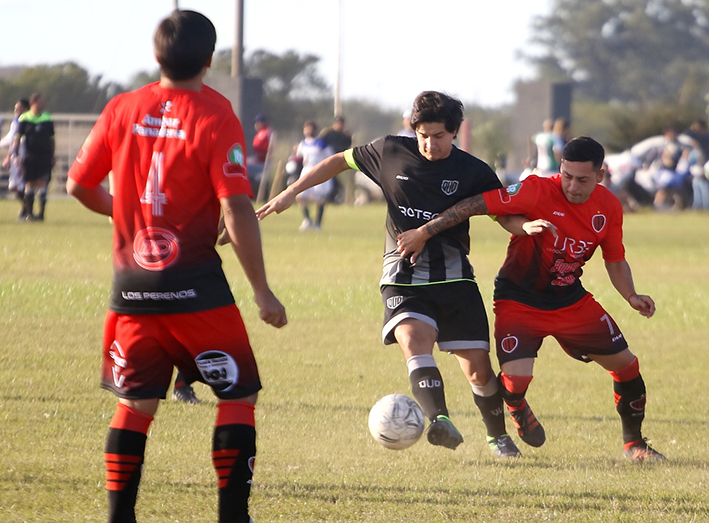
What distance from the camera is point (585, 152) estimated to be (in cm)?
530

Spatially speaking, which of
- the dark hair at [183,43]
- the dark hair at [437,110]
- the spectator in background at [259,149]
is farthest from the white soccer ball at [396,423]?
the spectator in background at [259,149]

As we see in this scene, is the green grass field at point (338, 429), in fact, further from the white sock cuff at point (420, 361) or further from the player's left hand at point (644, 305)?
the player's left hand at point (644, 305)

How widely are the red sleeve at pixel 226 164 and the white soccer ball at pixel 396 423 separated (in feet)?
5.69

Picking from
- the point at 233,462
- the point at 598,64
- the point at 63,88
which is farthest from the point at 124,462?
the point at 598,64

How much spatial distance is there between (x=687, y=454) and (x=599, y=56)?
88923 millimetres

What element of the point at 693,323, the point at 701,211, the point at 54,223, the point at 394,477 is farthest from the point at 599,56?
the point at 394,477

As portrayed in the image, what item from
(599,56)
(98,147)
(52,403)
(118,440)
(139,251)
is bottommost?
(52,403)

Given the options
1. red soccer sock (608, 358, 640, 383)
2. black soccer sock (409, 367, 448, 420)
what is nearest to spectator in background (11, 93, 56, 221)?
black soccer sock (409, 367, 448, 420)

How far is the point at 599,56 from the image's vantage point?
297 ft

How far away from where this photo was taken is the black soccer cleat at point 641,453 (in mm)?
5492

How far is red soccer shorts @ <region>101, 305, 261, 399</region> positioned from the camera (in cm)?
358

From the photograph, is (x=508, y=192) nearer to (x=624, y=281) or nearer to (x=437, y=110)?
(x=437, y=110)

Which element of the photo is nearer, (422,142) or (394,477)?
(394,477)

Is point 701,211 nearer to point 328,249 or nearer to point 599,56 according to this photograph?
point 328,249
